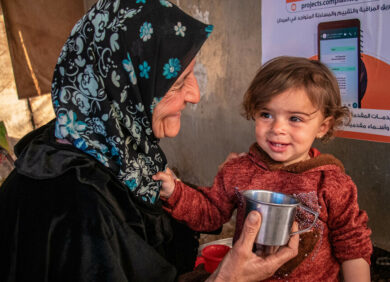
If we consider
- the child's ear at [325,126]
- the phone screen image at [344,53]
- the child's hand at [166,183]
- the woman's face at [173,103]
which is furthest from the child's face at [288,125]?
the phone screen image at [344,53]

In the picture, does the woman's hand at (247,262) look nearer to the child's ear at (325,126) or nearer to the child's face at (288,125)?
the child's face at (288,125)

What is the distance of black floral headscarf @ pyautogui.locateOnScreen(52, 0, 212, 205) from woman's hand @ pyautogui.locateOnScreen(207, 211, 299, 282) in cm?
53

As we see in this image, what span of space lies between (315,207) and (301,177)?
180 mm

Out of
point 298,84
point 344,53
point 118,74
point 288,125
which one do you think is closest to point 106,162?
point 118,74

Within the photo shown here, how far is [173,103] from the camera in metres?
1.82

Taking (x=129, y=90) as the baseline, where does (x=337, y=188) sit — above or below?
below

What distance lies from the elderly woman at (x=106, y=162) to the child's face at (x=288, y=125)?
0.47 metres

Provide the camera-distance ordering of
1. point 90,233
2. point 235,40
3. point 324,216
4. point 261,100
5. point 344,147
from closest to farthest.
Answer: point 90,233 < point 324,216 < point 261,100 < point 344,147 < point 235,40

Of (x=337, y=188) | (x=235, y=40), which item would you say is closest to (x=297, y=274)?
(x=337, y=188)

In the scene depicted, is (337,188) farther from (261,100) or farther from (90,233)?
(90,233)

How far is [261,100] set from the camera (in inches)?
80.9

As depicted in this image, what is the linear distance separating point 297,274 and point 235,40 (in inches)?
112

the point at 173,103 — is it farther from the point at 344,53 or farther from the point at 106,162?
the point at 344,53

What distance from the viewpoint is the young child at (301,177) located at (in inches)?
73.9
